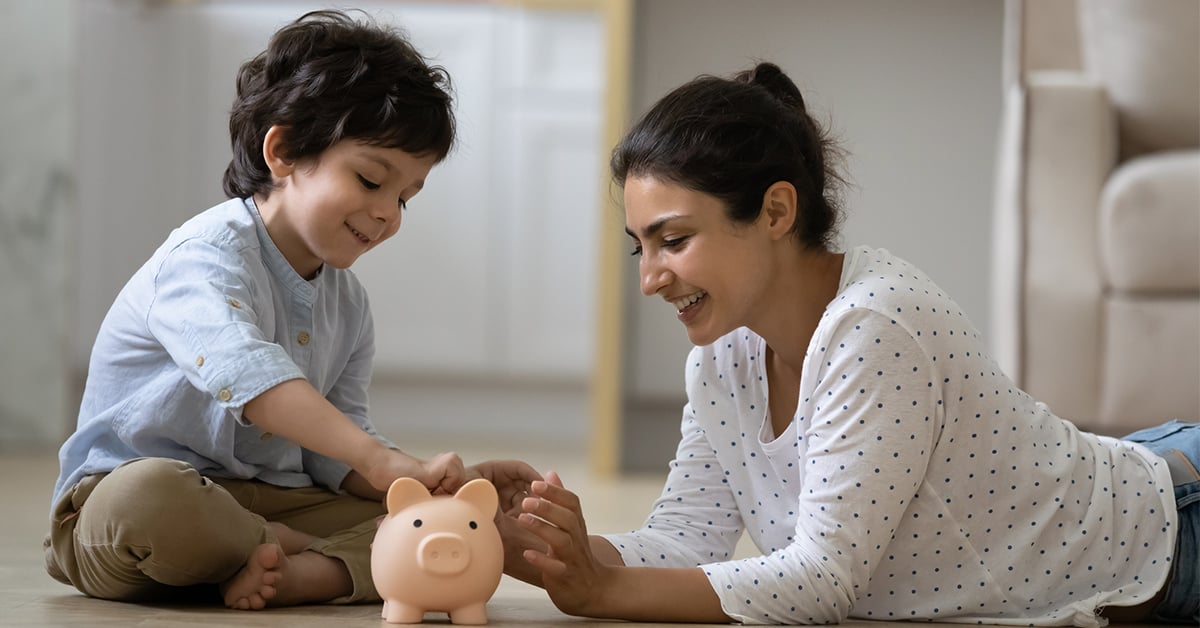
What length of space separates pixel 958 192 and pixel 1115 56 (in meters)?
0.50

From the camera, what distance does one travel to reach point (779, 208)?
1.10 metres

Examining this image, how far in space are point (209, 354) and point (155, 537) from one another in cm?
14

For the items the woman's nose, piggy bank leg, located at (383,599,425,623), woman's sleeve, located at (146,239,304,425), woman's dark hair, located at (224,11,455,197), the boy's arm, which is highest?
woman's dark hair, located at (224,11,455,197)

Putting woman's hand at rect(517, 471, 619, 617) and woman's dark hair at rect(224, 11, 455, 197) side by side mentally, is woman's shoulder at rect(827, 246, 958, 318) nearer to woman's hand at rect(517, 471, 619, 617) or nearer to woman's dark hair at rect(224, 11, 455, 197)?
woman's hand at rect(517, 471, 619, 617)

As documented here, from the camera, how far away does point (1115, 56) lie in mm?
2135

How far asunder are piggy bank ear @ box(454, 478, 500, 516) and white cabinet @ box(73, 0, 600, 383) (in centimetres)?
197

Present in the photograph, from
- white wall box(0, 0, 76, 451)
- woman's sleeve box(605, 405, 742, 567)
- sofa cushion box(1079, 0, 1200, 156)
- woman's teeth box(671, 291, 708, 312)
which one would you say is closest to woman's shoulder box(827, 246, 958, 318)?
woman's teeth box(671, 291, 708, 312)

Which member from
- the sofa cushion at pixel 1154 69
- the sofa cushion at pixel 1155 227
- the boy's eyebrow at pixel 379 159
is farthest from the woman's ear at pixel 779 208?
the sofa cushion at pixel 1154 69

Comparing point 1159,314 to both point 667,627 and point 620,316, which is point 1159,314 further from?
point 667,627

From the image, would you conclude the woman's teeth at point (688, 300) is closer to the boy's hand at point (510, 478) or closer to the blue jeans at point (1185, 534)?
the boy's hand at point (510, 478)

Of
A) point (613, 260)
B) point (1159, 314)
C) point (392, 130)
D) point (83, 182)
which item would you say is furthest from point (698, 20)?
point (392, 130)

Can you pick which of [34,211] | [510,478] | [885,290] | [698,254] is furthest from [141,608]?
[34,211]

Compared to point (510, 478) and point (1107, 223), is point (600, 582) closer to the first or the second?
point (510, 478)

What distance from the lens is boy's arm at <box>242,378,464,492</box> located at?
1004 millimetres
